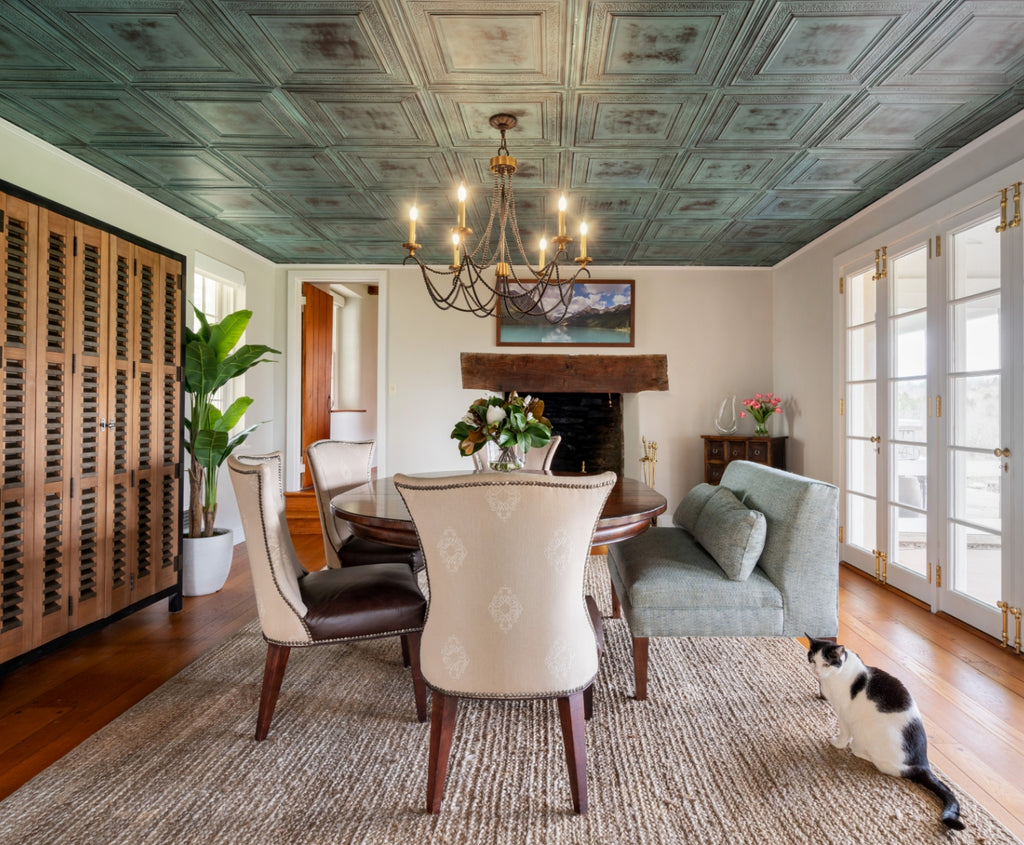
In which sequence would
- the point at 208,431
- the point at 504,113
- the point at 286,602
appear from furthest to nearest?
the point at 208,431 < the point at 504,113 < the point at 286,602

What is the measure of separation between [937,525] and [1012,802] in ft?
6.17

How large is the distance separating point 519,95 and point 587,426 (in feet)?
11.7

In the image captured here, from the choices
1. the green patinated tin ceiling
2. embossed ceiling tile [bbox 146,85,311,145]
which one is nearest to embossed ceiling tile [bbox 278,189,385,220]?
the green patinated tin ceiling

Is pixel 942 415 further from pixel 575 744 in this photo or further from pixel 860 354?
pixel 575 744

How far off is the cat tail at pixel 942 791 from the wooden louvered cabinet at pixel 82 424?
2.99 m

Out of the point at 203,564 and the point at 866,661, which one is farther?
the point at 203,564

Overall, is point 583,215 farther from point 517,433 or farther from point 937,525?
point 937,525

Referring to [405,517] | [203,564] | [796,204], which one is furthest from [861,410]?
[203,564]

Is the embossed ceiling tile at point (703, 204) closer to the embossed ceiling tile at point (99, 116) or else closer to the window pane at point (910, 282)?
the window pane at point (910, 282)

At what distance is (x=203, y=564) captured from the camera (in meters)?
3.48

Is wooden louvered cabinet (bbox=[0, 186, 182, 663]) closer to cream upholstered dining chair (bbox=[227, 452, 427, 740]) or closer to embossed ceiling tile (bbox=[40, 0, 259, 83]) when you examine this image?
embossed ceiling tile (bbox=[40, 0, 259, 83])

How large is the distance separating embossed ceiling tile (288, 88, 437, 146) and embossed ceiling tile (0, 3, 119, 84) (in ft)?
2.42

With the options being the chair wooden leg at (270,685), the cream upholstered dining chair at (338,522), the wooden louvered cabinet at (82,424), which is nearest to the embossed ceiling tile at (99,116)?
the wooden louvered cabinet at (82,424)

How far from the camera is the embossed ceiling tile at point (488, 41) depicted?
6.49ft
